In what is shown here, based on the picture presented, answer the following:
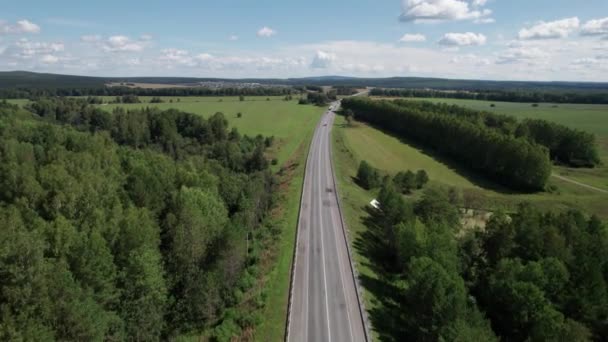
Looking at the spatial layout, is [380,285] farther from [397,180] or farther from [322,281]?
[397,180]

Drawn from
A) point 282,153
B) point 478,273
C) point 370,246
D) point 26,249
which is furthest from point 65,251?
point 282,153

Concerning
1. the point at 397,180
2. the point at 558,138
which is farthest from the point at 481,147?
the point at 558,138

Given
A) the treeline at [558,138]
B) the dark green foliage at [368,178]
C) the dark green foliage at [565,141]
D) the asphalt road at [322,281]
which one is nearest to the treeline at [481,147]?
the treeline at [558,138]

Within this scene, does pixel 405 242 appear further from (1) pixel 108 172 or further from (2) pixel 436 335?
(1) pixel 108 172

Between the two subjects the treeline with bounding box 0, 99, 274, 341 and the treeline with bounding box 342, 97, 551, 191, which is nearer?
the treeline with bounding box 0, 99, 274, 341

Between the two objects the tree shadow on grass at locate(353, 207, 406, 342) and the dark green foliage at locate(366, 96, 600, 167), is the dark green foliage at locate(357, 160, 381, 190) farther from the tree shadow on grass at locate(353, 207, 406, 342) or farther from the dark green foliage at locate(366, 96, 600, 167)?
the dark green foliage at locate(366, 96, 600, 167)

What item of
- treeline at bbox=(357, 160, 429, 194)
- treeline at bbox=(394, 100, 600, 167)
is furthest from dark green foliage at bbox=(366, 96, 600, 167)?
treeline at bbox=(357, 160, 429, 194)

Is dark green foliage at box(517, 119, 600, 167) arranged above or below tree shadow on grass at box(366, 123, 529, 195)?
above
